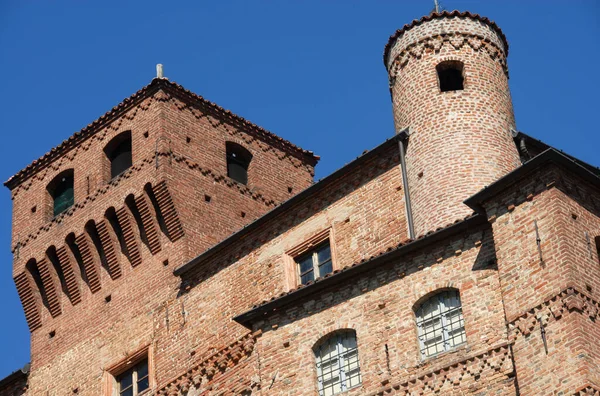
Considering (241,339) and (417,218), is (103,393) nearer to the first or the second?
(241,339)

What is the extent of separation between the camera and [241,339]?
3319cm

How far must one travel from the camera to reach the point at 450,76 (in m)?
34.0

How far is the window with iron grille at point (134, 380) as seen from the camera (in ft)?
117

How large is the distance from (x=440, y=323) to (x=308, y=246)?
581 centimetres

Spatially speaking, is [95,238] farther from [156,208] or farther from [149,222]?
[156,208]

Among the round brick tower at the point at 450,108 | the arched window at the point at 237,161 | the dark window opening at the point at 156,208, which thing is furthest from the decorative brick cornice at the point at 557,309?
the arched window at the point at 237,161

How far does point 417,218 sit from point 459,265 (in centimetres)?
304

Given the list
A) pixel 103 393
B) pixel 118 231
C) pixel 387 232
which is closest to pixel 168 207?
pixel 118 231

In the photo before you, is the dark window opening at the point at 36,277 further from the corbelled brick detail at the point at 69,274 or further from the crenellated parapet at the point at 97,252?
the corbelled brick detail at the point at 69,274

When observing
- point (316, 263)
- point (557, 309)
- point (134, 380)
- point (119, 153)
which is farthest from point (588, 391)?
point (119, 153)

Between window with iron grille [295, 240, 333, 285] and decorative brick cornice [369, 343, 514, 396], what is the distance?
538cm

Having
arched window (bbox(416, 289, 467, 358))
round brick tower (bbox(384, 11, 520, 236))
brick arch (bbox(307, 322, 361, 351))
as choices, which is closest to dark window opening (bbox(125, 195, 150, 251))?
round brick tower (bbox(384, 11, 520, 236))

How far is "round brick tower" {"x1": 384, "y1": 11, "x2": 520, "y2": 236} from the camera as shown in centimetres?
3142

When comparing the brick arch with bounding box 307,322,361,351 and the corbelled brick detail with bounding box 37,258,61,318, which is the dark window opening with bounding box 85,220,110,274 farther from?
the brick arch with bounding box 307,322,361,351
